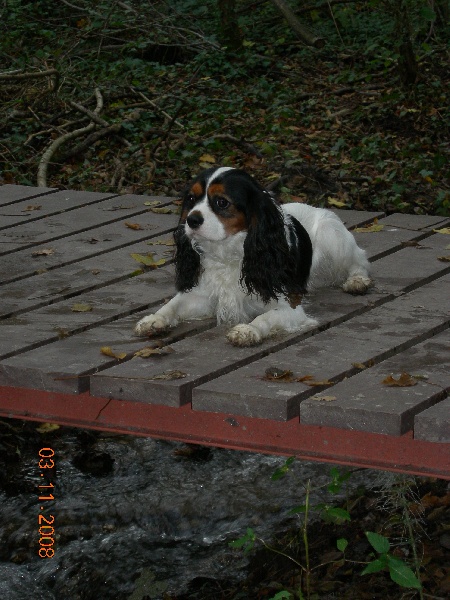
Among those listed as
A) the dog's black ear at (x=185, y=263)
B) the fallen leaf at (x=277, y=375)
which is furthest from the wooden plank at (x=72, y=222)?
the fallen leaf at (x=277, y=375)

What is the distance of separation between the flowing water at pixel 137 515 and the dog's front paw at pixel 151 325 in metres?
1.04

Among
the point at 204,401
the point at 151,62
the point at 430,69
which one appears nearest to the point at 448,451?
the point at 204,401

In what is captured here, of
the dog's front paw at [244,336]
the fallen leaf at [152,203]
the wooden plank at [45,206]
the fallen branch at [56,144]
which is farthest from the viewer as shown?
the fallen branch at [56,144]

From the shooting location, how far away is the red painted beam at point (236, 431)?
3.83 meters

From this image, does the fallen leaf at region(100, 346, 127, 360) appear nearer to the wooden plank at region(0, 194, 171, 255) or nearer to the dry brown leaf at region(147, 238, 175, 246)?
the dry brown leaf at region(147, 238, 175, 246)

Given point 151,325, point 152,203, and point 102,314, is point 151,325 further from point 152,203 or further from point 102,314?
point 152,203

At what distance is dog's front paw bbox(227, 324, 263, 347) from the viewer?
466 cm

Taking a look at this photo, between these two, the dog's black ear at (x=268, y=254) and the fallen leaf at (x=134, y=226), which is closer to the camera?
the dog's black ear at (x=268, y=254)

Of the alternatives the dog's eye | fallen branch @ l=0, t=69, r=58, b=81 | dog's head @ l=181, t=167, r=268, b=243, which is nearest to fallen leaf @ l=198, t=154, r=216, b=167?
fallen branch @ l=0, t=69, r=58, b=81

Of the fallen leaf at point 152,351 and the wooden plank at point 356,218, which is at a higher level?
the wooden plank at point 356,218

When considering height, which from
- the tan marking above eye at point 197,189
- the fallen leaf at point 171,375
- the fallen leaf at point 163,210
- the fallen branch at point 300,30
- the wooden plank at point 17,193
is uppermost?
the fallen branch at point 300,30

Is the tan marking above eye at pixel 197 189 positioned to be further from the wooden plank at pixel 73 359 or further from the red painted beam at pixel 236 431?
the red painted beam at pixel 236 431

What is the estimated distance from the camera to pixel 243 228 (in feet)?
16.4

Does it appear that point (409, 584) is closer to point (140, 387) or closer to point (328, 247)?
point (140, 387)
